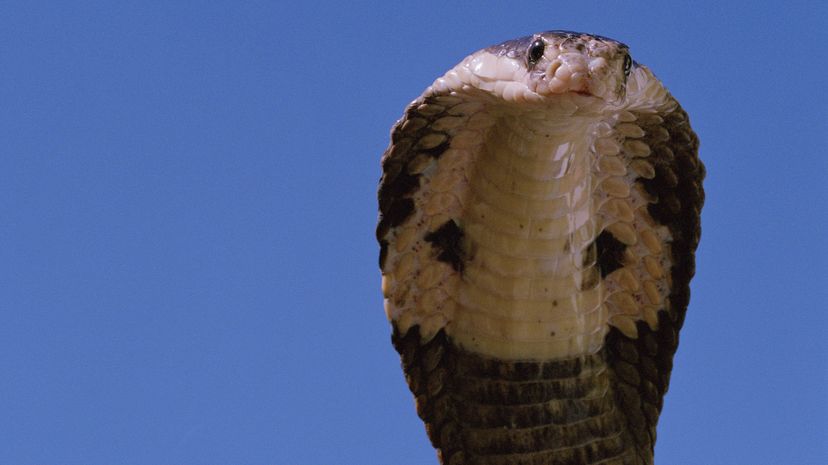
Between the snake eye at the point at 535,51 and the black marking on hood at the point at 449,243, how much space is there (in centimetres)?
104

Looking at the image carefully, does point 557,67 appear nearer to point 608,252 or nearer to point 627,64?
point 627,64

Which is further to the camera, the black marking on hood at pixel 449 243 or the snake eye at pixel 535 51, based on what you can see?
the black marking on hood at pixel 449 243

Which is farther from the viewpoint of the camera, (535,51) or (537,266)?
(537,266)

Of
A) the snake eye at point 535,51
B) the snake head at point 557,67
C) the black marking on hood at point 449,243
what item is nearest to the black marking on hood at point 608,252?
the black marking on hood at point 449,243

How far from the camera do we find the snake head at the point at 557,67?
532 cm

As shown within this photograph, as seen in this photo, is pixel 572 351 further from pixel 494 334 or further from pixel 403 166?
pixel 403 166

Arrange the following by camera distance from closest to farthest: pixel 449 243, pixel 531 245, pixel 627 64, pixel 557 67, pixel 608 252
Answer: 1. pixel 557 67
2. pixel 627 64
3. pixel 531 245
4. pixel 449 243
5. pixel 608 252

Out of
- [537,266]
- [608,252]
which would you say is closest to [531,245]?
[537,266]

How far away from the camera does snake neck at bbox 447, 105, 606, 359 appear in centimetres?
604

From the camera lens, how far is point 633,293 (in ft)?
21.8

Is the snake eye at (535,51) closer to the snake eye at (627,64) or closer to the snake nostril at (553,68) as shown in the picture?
the snake nostril at (553,68)

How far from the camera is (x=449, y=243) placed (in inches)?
251

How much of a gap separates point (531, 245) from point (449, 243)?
1.12 ft

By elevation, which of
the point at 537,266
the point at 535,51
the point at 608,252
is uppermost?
the point at 535,51
